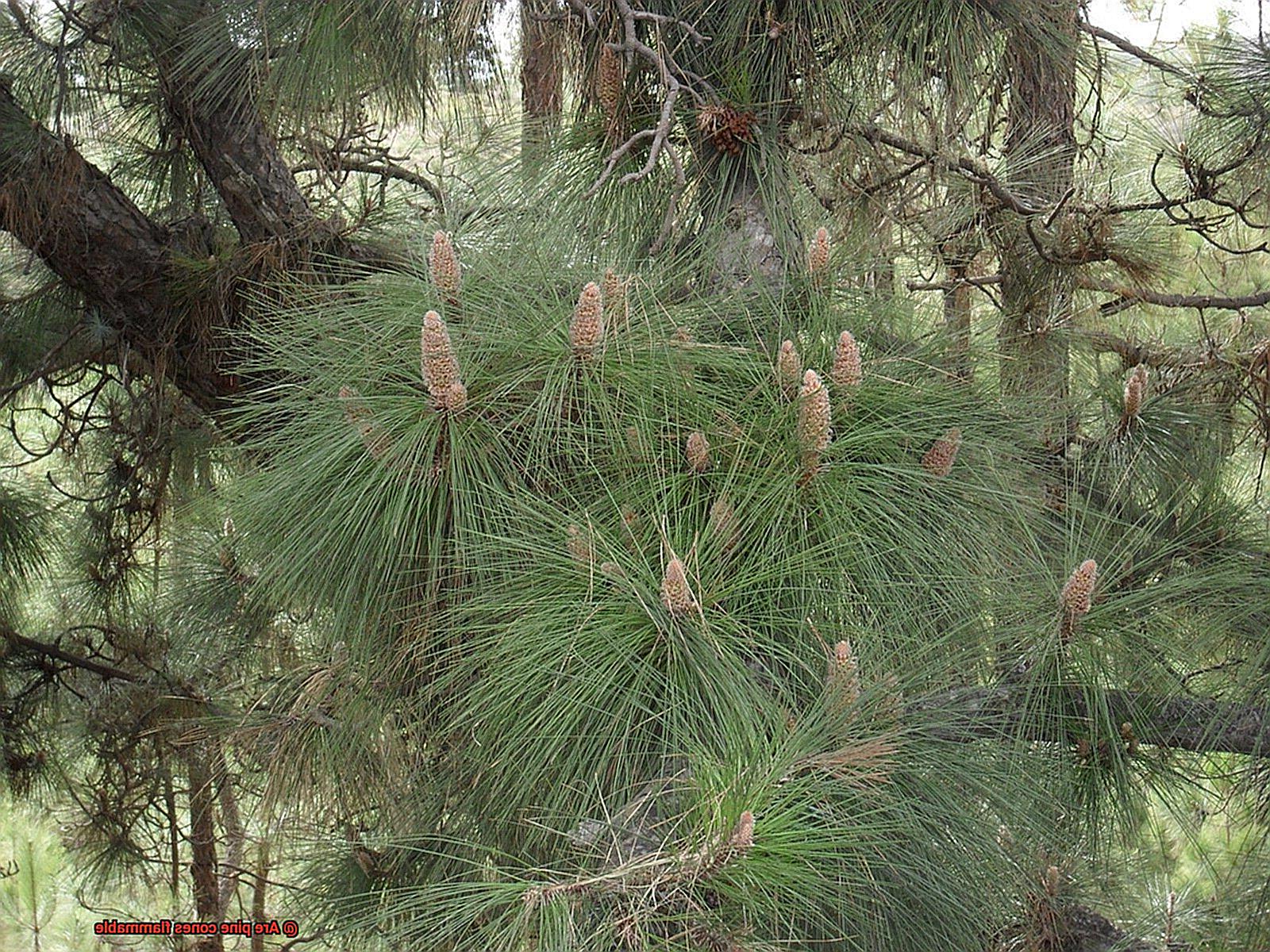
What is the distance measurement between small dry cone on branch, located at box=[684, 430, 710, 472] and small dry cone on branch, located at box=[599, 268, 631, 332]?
3.2 inches

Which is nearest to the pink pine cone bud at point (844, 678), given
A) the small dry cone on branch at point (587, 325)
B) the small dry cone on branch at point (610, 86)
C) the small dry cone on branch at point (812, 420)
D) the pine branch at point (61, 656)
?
the small dry cone on branch at point (812, 420)

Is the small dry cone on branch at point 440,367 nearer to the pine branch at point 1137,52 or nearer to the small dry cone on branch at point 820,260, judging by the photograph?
the small dry cone on branch at point 820,260

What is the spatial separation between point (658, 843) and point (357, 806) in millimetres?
666

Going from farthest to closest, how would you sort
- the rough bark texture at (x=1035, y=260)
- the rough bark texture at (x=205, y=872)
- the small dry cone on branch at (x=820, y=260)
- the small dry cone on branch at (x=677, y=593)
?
the rough bark texture at (x=205, y=872) < the rough bark texture at (x=1035, y=260) < the small dry cone on branch at (x=820, y=260) < the small dry cone on branch at (x=677, y=593)

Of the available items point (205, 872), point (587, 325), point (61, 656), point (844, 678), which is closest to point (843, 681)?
point (844, 678)

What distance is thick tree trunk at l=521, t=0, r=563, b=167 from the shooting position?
1079 mm

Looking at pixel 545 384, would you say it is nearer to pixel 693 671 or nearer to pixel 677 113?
pixel 693 671

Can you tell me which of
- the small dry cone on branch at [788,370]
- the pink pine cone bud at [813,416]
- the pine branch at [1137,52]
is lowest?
the pink pine cone bud at [813,416]

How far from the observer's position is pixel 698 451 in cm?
80

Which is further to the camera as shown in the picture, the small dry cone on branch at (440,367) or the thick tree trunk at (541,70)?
the thick tree trunk at (541,70)

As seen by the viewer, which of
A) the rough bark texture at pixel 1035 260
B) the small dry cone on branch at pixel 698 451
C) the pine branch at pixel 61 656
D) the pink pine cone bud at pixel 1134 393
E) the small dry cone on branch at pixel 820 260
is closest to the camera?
the small dry cone on branch at pixel 698 451

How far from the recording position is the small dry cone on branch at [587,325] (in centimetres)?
76

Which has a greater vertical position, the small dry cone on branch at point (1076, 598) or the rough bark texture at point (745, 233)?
the rough bark texture at point (745, 233)

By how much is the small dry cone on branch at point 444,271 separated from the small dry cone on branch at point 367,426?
89 mm
